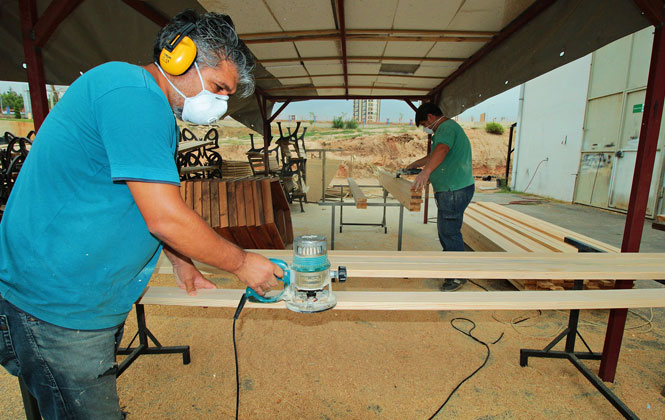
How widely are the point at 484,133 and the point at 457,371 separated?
2653cm

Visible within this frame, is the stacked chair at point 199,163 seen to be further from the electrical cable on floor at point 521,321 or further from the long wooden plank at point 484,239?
the electrical cable on floor at point 521,321

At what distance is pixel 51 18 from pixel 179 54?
1851 mm

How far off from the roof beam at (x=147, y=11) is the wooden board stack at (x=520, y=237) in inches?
171

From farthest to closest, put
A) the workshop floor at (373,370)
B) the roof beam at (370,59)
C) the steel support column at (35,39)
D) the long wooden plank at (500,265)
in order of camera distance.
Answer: the roof beam at (370,59) → the steel support column at (35,39) → the workshop floor at (373,370) → the long wooden plank at (500,265)

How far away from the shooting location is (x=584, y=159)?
9844 millimetres

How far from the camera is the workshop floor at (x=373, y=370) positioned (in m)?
2.02

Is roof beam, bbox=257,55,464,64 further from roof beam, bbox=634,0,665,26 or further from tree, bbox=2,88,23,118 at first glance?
tree, bbox=2,88,23,118

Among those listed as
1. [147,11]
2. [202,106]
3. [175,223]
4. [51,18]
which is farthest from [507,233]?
[51,18]

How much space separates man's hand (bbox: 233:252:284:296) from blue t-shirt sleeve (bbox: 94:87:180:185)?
384 millimetres

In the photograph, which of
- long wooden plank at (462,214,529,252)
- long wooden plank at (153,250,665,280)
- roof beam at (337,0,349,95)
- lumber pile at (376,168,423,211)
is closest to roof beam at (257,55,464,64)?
roof beam at (337,0,349,95)

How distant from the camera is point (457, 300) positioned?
1.42 meters

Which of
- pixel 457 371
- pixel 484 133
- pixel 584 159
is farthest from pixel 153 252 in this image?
pixel 484 133

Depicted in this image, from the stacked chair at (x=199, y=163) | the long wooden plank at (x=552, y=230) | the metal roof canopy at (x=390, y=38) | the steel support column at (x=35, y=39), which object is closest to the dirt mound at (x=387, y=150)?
the stacked chair at (x=199, y=163)

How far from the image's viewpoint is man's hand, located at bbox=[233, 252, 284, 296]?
1138 millimetres
